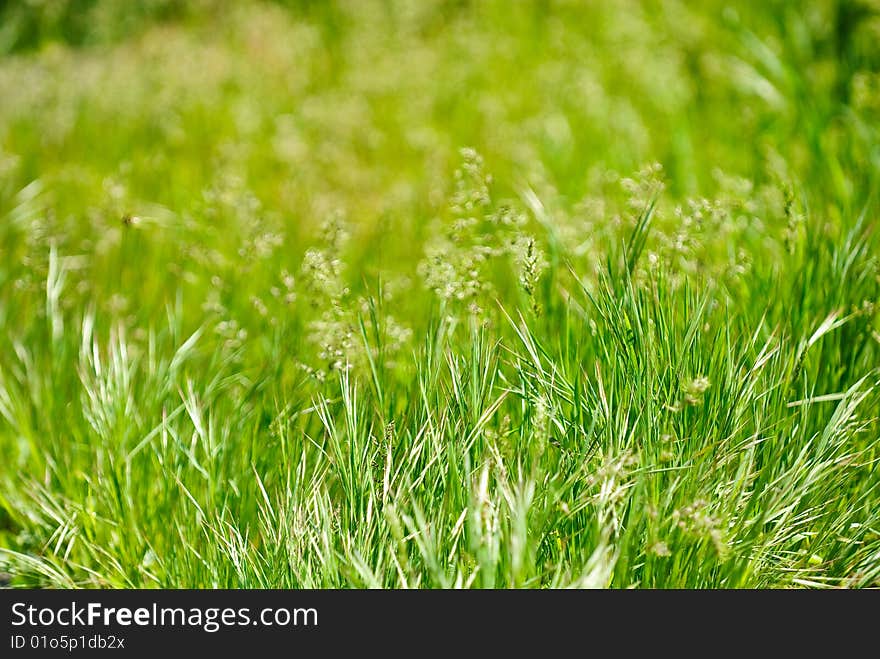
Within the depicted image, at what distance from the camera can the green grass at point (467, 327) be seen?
153 cm

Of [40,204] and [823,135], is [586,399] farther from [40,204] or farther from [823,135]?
[40,204]

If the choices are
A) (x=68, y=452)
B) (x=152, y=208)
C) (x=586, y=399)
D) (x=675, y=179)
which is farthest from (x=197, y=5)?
(x=586, y=399)

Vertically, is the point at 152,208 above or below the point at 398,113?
below

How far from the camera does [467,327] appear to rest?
78.4 inches

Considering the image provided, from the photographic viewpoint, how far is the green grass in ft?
5.02

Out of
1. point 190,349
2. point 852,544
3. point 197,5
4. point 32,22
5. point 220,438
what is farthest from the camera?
point 197,5

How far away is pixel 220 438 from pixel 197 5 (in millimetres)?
4035

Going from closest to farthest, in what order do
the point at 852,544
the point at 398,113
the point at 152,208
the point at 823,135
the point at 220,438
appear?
the point at 852,544
the point at 220,438
the point at 823,135
the point at 152,208
the point at 398,113

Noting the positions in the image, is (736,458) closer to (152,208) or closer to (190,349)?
(190,349)

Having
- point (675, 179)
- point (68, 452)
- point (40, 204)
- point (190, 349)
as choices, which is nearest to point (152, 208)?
point (40, 204)

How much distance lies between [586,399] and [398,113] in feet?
8.68

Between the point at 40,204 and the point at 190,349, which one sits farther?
the point at 40,204

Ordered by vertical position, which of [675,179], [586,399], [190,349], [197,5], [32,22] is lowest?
[586,399]

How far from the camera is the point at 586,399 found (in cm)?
165
